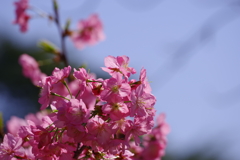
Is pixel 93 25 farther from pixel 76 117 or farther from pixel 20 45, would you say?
pixel 20 45

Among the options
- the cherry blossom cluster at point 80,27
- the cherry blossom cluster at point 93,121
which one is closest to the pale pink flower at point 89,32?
the cherry blossom cluster at point 80,27

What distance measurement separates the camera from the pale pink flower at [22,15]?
10.1 ft

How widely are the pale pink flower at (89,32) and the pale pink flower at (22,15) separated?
494mm

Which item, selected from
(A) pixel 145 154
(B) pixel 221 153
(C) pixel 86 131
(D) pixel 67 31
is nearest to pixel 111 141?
(C) pixel 86 131

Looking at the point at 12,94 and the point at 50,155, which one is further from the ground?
the point at 12,94

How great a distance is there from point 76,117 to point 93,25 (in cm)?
234

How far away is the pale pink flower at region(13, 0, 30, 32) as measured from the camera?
3.07 m

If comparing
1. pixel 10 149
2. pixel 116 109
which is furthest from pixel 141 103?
pixel 10 149

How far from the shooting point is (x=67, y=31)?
2.86 m

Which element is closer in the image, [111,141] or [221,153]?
[111,141]

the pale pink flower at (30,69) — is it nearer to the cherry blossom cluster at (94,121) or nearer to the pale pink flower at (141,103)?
the cherry blossom cluster at (94,121)

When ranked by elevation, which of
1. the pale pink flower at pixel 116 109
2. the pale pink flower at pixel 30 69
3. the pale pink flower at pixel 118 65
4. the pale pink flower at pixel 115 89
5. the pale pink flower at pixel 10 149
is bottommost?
the pale pink flower at pixel 10 149

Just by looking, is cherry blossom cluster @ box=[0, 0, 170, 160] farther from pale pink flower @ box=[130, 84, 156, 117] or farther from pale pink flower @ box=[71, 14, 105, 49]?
pale pink flower @ box=[71, 14, 105, 49]

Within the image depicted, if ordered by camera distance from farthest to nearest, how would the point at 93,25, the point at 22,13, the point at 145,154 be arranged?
the point at 93,25 → the point at 22,13 → the point at 145,154
